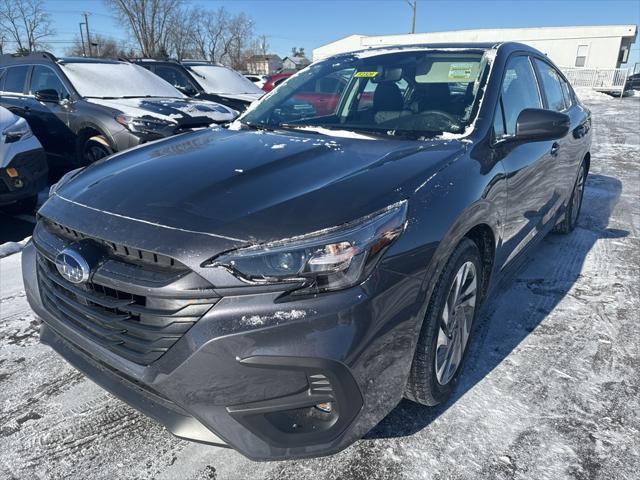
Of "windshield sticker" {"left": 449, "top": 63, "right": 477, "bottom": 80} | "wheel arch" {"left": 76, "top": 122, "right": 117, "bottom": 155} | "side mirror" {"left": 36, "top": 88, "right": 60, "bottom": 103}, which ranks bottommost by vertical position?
"wheel arch" {"left": 76, "top": 122, "right": 117, "bottom": 155}

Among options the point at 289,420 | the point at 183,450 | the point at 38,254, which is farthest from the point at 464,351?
the point at 38,254

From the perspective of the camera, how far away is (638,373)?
253 centimetres

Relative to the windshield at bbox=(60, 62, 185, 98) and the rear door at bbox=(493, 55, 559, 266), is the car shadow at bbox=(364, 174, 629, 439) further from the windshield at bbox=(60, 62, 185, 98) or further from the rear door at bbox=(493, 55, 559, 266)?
the windshield at bbox=(60, 62, 185, 98)

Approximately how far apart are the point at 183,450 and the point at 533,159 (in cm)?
247

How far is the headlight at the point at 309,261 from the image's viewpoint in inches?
60.9

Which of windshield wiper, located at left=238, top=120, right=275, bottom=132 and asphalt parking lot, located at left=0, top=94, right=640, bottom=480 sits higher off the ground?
windshield wiper, located at left=238, top=120, right=275, bottom=132

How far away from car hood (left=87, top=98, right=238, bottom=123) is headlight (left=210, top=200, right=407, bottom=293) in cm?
466

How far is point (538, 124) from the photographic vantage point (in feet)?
8.14

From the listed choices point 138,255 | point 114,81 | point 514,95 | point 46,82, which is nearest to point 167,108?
point 114,81

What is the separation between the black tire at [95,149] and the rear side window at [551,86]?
186 inches

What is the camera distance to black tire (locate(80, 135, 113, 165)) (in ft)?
19.0

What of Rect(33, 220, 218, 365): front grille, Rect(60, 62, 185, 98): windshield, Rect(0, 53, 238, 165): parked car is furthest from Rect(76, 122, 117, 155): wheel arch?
Rect(33, 220, 218, 365): front grille

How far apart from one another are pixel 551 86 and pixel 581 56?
37.7m

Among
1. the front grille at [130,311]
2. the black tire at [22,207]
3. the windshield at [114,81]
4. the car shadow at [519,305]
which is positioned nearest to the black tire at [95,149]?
the windshield at [114,81]
